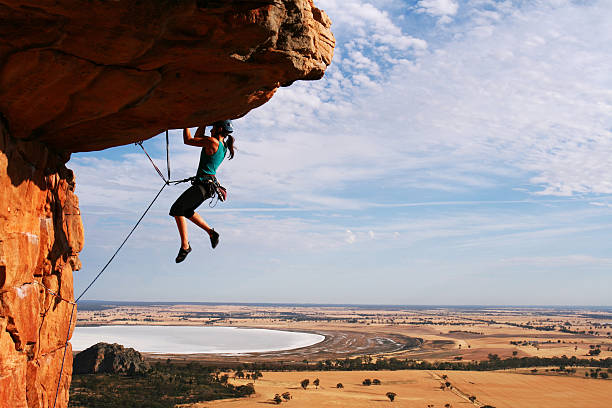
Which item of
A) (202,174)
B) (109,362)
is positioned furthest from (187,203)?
(109,362)

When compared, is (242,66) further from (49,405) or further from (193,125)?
(49,405)

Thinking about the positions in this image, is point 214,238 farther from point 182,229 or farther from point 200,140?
point 200,140

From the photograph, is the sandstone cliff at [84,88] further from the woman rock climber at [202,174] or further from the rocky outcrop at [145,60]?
the woman rock climber at [202,174]

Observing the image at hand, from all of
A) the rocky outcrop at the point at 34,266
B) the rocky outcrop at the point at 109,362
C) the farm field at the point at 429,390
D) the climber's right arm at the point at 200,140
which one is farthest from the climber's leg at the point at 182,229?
the rocky outcrop at the point at 109,362

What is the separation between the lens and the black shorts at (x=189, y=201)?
340 inches

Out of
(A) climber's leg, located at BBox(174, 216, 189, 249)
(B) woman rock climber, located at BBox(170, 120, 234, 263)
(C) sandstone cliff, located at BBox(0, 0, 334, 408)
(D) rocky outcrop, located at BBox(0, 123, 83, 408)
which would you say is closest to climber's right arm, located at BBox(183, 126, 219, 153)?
(B) woman rock climber, located at BBox(170, 120, 234, 263)

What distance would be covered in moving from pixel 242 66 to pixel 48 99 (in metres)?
2.83

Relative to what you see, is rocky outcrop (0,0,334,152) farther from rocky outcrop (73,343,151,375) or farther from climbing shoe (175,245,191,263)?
rocky outcrop (73,343,151,375)

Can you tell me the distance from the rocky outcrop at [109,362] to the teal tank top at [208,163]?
45.2 metres

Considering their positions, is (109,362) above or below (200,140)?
below

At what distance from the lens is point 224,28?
608cm

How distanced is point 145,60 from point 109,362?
48845 mm

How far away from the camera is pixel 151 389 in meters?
41.4

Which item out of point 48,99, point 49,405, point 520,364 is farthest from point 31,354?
point 520,364
